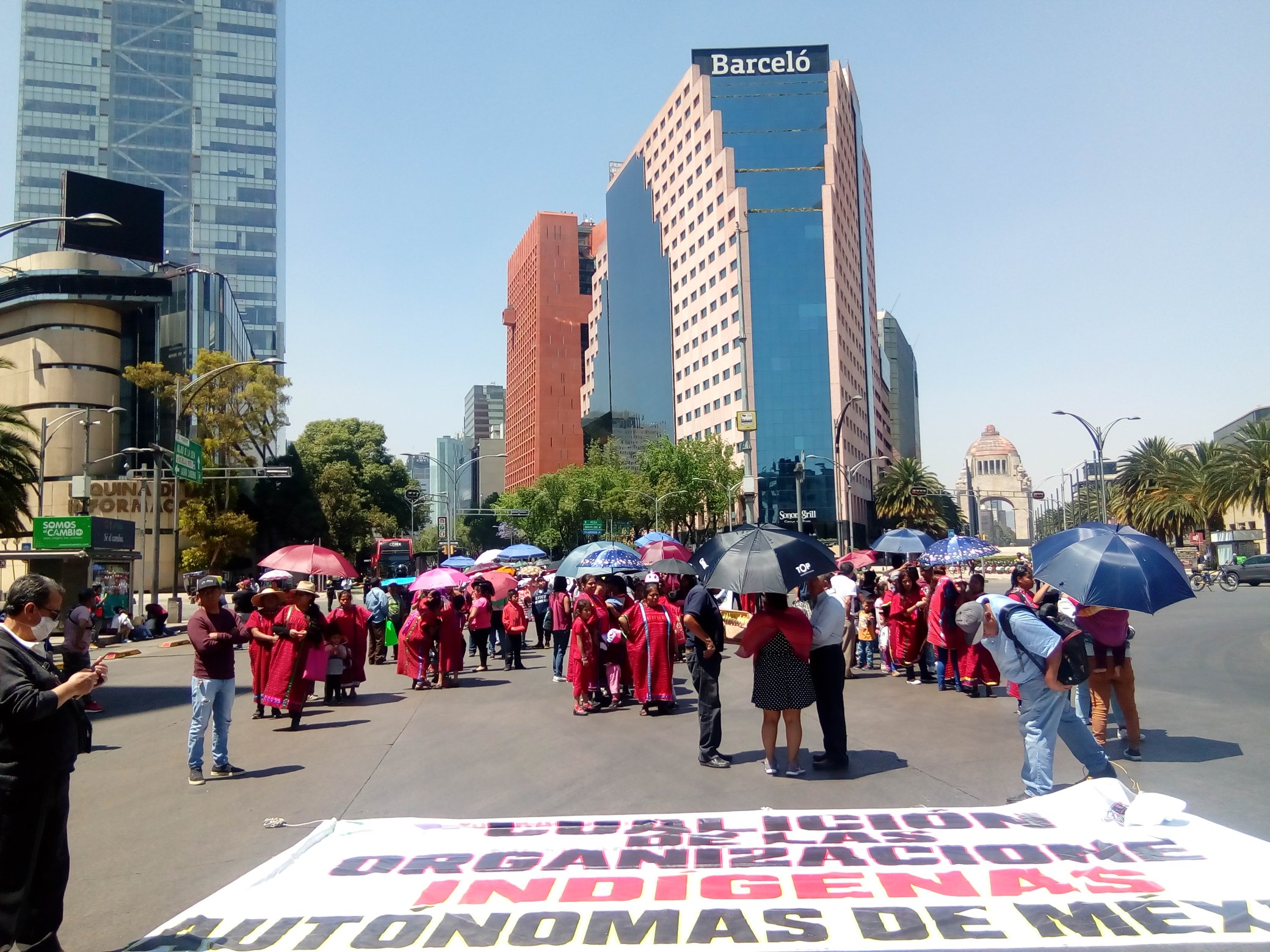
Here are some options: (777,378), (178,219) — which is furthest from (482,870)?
(178,219)

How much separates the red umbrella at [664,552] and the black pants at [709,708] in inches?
358

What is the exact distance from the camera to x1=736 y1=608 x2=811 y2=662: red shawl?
8.02 meters

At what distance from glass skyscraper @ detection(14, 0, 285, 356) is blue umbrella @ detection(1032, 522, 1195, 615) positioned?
4246 inches

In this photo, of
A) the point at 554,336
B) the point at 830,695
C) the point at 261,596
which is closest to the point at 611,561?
the point at 261,596

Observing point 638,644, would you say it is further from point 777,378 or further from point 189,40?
point 189,40

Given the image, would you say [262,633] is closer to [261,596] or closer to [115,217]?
[261,596]

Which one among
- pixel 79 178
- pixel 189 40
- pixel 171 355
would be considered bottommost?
pixel 171 355

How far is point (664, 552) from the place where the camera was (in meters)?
21.6

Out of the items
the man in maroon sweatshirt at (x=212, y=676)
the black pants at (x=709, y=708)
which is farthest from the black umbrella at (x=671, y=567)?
the man in maroon sweatshirt at (x=212, y=676)

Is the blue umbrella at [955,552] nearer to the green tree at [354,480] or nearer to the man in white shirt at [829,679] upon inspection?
the man in white shirt at [829,679]

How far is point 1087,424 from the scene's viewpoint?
127 ft

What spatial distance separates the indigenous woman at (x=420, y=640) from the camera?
15.0 m

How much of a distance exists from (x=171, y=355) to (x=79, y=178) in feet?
37.8

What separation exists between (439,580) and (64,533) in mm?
17913
